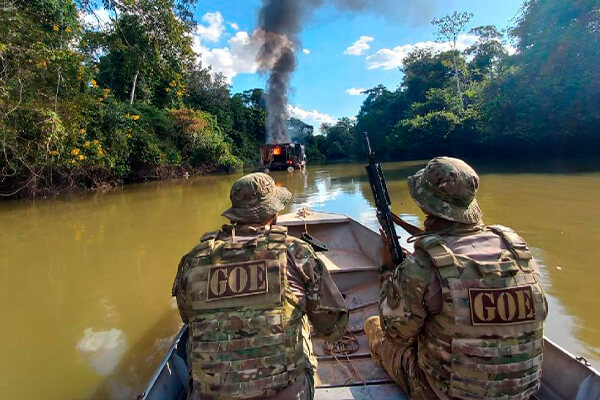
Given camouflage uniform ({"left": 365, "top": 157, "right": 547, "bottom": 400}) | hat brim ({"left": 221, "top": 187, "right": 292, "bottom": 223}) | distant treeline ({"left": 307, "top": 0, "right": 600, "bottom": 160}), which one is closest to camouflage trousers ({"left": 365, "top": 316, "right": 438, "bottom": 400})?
camouflage uniform ({"left": 365, "top": 157, "right": 547, "bottom": 400})

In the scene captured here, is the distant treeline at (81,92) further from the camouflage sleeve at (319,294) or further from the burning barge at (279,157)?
the camouflage sleeve at (319,294)

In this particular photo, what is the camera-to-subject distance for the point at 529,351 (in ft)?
5.21

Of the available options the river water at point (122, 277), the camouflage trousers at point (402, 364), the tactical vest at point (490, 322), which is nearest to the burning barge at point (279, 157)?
the river water at point (122, 277)

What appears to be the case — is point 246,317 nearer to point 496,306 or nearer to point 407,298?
point 407,298

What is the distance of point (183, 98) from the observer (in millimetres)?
27938

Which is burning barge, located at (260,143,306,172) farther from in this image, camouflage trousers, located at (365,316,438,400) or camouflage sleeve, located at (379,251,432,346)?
camouflage sleeve, located at (379,251,432,346)

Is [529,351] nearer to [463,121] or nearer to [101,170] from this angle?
[101,170]

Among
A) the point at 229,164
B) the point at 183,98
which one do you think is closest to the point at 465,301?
the point at 229,164

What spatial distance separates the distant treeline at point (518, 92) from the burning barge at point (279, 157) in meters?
9.83

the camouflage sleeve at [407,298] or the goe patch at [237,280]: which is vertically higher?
the goe patch at [237,280]

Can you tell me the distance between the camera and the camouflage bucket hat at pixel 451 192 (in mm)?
1722

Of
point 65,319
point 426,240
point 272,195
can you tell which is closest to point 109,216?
point 65,319

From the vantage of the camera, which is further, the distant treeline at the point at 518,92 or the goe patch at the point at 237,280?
the distant treeline at the point at 518,92

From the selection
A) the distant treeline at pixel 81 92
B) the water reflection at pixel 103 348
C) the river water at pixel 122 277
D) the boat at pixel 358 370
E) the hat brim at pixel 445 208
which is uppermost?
the distant treeline at pixel 81 92
